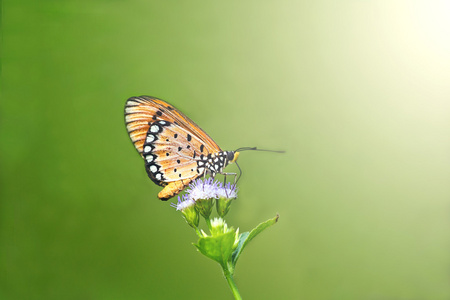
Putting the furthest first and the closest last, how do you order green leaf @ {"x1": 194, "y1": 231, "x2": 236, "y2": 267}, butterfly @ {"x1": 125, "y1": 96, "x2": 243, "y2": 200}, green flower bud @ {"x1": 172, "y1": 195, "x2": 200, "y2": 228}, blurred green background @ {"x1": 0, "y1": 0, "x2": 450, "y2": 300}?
blurred green background @ {"x1": 0, "y1": 0, "x2": 450, "y2": 300}
butterfly @ {"x1": 125, "y1": 96, "x2": 243, "y2": 200}
green flower bud @ {"x1": 172, "y1": 195, "x2": 200, "y2": 228}
green leaf @ {"x1": 194, "y1": 231, "x2": 236, "y2": 267}

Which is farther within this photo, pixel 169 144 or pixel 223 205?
pixel 169 144

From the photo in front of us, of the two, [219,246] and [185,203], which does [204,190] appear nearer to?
[185,203]

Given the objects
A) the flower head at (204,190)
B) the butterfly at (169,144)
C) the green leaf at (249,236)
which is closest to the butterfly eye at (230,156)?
the butterfly at (169,144)

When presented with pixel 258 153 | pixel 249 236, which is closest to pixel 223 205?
pixel 249 236

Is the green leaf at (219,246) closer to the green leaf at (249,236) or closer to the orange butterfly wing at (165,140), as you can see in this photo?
the green leaf at (249,236)

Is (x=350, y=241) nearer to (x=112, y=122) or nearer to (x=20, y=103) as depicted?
(x=112, y=122)

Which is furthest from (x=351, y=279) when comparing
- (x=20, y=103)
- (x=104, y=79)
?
(x=20, y=103)

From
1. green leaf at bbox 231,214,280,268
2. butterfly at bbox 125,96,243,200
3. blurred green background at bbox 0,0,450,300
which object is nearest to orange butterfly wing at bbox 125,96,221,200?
butterfly at bbox 125,96,243,200

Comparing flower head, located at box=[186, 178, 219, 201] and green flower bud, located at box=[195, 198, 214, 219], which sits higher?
flower head, located at box=[186, 178, 219, 201]

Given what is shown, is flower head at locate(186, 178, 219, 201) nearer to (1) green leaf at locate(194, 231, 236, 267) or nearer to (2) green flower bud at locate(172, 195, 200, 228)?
(2) green flower bud at locate(172, 195, 200, 228)
